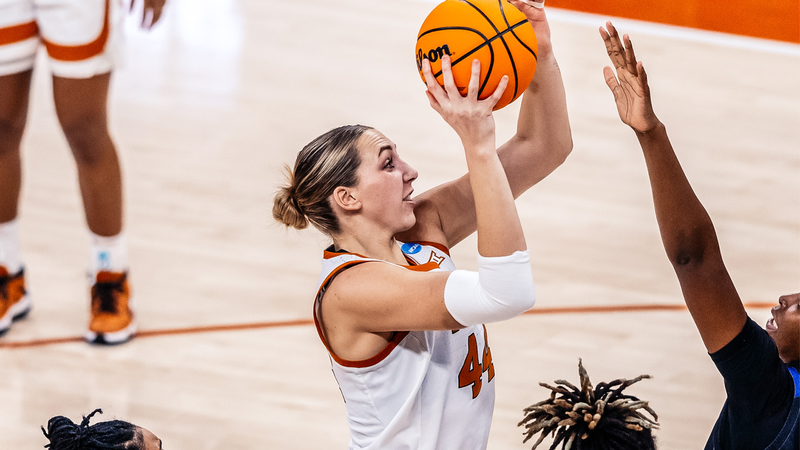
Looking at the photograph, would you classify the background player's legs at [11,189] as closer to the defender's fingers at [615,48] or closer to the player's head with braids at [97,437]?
the player's head with braids at [97,437]

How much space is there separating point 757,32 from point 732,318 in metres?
5.57

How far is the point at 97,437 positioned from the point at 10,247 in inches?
86.3

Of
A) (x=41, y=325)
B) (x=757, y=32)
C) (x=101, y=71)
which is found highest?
(x=757, y=32)

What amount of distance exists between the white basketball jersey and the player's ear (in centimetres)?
11

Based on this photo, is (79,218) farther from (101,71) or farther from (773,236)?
(773,236)

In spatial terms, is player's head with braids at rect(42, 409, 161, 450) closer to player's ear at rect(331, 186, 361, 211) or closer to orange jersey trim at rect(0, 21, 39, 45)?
player's ear at rect(331, 186, 361, 211)

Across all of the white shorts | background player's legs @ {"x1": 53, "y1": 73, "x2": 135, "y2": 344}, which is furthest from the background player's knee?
the white shorts

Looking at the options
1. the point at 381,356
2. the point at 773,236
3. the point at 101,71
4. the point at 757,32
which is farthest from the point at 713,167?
the point at 381,356

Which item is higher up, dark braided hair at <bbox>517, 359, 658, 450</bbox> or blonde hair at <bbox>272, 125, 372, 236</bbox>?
blonde hair at <bbox>272, 125, 372, 236</bbox>

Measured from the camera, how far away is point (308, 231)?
484cm

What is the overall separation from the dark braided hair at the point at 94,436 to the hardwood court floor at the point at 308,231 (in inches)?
35.7

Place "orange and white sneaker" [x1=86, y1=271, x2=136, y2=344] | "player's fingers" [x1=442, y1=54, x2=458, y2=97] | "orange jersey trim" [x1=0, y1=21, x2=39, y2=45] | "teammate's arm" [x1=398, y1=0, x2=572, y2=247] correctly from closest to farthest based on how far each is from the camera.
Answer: "player's fingers" [x1=442, y1=54, x2=458, y2=97], "teammate's arm" [x1=398, y1=0, x2=572, y2=247], "orange jersey trim" [x1=0, y1=21, x2=39, y2=45], "orange and white sneaker" [x1=86, y1=271, x2=136, y2=344]

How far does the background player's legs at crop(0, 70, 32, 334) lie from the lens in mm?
3742

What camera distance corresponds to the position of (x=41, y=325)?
413 centimetres
